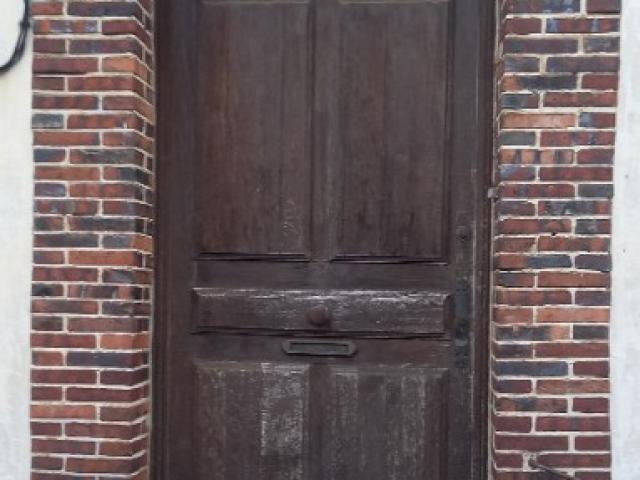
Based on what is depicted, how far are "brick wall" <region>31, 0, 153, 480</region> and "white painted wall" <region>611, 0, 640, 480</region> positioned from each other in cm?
186

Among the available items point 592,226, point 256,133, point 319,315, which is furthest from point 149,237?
point 592,226

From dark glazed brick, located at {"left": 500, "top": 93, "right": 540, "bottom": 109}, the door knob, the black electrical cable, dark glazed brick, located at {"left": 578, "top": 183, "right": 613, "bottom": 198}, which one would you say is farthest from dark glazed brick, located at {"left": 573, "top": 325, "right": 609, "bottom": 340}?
the black electrical cable

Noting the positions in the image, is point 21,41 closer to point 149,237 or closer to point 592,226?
point 149,237

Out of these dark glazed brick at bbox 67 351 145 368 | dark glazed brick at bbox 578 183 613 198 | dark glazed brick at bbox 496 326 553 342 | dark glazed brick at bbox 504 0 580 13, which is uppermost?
dark glazed brick at bbox 504 0 580 13

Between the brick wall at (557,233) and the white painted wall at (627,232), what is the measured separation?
0.04m

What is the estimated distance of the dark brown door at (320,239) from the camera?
3758 mm

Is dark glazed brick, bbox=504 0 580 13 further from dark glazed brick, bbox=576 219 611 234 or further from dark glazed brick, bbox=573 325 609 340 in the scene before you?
dark glazed brick, bbox=573 325 609 340

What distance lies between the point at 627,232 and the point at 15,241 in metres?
2.37

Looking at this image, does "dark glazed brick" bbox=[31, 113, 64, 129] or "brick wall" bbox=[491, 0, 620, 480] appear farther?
"dark glazed brick" bbox=[31, 113, 64, 129]

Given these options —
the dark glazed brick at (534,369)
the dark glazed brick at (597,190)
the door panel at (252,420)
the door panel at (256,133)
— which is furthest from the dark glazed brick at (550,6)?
the door panel at (252,420)

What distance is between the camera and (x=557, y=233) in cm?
344

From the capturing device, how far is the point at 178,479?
386 centimetres

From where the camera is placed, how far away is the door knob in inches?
148

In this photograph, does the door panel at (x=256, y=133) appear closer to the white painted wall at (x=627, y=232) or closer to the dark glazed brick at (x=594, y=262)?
the dark glazed brick at (x=594, y=262)
